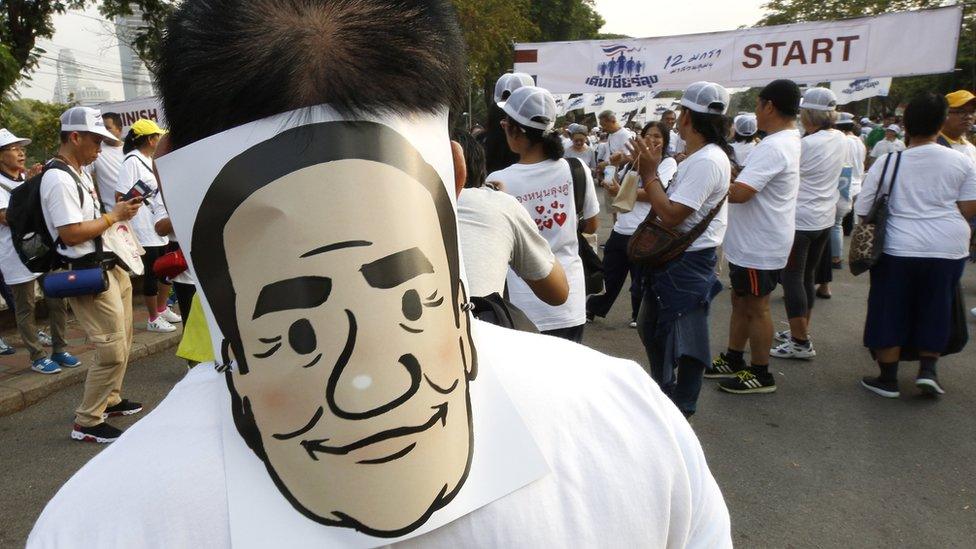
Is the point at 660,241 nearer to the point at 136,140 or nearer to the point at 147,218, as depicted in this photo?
the point at 136,140

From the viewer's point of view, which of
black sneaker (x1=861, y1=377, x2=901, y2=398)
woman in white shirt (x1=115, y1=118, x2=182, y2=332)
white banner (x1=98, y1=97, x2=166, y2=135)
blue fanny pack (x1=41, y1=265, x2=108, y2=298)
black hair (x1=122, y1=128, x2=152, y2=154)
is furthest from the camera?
white banner (x1=98, y1=97, x2=166, y2=135)

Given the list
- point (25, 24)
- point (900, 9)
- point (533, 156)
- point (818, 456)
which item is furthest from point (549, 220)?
point (900, 9)

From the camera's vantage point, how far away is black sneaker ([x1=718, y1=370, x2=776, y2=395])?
172 inches

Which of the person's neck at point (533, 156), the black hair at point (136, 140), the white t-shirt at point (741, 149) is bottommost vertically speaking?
the white t-shirt at point (741, 149)

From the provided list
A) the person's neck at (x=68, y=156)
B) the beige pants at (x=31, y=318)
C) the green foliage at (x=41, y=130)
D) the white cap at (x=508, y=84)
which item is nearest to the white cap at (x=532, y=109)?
the white cap at (x=508, y=84)

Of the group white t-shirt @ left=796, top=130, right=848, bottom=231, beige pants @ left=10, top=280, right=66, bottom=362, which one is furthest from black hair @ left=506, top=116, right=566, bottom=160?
beige pants @ left=10, top=280, right=66, bottom=362

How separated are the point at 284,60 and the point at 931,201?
4400mm

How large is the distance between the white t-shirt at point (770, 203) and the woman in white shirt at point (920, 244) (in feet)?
1.83

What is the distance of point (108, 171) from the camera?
5.91 meters

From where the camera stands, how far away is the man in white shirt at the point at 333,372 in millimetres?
675

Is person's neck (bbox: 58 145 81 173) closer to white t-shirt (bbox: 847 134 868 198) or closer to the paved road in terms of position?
the paved road

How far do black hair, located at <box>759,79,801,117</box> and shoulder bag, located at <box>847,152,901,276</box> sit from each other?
2.40 feet

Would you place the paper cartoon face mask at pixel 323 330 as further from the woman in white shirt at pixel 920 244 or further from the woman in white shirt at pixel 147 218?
the woman in white shirt at pixel 147 218

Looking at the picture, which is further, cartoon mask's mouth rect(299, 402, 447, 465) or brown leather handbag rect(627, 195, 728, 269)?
brown leather handbag rect(627, 195, 728, 269)
